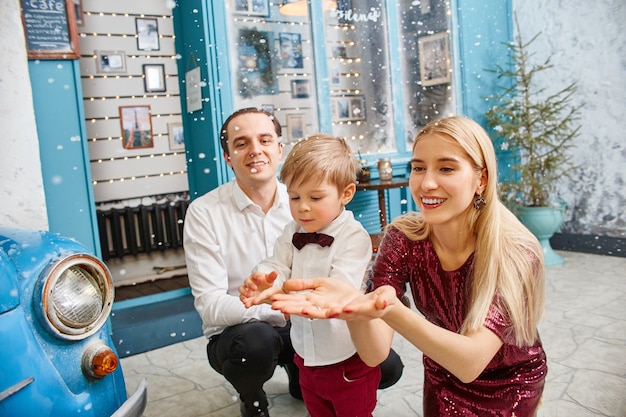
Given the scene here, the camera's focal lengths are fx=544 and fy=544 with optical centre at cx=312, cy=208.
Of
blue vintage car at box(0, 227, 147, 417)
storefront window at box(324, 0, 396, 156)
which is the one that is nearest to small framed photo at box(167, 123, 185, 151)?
storefront window at box(324, 0, 396, 156)

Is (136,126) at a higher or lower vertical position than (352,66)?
lower

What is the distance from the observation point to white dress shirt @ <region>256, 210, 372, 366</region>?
1637 millimetres

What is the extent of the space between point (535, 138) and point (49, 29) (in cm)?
375

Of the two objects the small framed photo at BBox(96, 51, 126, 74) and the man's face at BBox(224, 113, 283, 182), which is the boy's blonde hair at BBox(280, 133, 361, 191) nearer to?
the man's face at BBox(224, 113, 283, 182)

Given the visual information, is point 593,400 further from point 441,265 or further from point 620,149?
point 620,149

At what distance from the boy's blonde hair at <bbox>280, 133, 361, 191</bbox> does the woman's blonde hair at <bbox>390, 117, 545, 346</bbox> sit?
11.1 inches

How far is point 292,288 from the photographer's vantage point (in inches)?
45.8

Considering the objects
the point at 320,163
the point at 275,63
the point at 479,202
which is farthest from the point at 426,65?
the point at 479,202

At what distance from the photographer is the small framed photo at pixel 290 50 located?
4.29 m

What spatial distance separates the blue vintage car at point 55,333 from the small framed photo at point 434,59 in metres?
4.06

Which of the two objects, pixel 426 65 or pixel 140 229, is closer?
pixel 426 65

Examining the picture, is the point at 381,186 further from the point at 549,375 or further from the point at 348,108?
the point at 549,375

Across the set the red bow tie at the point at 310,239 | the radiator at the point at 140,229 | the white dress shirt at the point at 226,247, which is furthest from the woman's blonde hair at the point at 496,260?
the radiator at the point at 140,229

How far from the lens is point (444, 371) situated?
5.22ft
